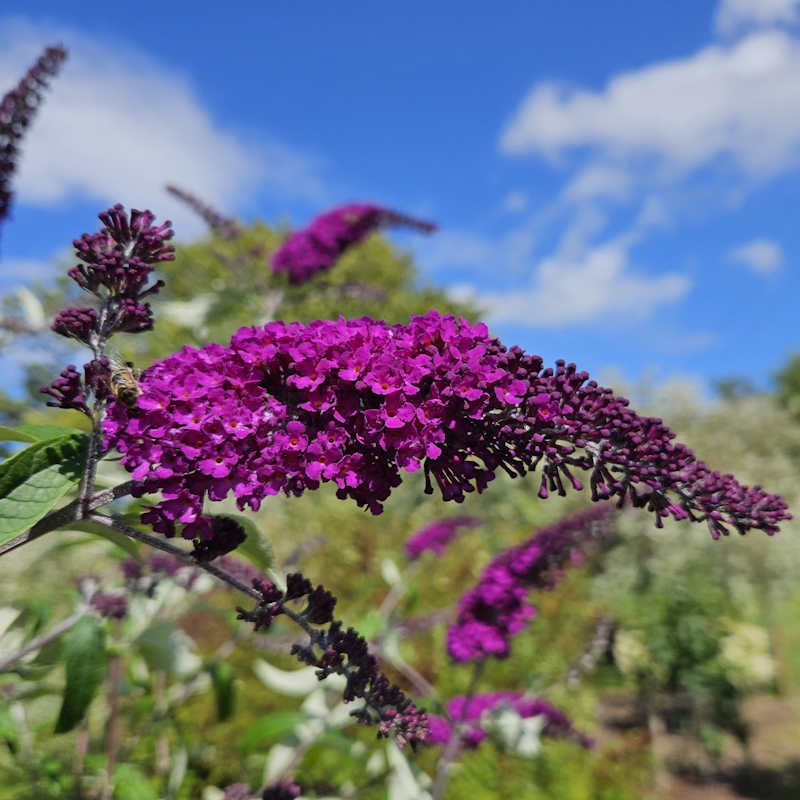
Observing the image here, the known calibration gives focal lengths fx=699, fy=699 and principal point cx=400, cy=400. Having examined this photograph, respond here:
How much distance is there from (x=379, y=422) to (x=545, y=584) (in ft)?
3.86

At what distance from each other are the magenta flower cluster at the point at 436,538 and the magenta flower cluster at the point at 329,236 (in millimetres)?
1355

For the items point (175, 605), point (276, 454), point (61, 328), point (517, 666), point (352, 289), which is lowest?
point (517, 666)

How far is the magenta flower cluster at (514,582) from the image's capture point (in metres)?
1.93

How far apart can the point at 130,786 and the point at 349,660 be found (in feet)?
2.65

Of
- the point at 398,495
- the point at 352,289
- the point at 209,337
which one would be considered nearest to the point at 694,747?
the point at 398,495

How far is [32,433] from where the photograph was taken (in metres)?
1.06

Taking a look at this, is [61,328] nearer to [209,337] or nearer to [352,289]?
[209,337]

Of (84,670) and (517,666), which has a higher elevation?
(84,670)

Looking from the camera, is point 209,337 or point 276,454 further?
point 209,337

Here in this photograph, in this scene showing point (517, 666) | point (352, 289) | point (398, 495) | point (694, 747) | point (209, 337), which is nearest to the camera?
point (209, 337)

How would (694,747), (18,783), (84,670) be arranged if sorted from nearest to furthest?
(84,670) → (18,783) → (694,747)

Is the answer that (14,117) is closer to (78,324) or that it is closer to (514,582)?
(78,324)

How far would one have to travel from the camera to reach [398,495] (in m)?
10.7

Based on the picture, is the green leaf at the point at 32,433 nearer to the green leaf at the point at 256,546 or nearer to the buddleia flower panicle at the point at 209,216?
the green leaf at the point at 256,546
